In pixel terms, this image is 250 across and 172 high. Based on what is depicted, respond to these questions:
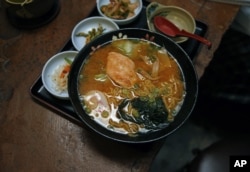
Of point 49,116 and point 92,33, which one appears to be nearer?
point 49,116

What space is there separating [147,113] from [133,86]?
13cm

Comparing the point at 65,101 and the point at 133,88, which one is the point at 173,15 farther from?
the point at 65,101

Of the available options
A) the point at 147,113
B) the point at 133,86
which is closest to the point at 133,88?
the point at 133,86

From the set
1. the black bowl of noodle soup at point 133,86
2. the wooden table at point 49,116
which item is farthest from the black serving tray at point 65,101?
the black bowl of noodle soup at point 133,86

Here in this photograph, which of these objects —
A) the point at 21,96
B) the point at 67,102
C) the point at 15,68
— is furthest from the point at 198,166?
the point at 15,68

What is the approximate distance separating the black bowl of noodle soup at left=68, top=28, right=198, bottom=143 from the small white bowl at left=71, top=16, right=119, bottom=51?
238 millimetres

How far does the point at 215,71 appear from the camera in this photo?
84.9 inches

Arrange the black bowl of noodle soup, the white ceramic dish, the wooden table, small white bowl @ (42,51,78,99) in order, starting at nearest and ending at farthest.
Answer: the black bowl of noodle soup → the wooden table → small white bowl @ (42,51,78,99) → the white ceramic dish

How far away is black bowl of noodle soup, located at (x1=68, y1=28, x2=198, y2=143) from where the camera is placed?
47.1 inches

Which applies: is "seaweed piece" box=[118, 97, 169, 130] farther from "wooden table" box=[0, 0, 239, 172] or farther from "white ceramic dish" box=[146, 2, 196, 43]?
"white ceramic dish" box=[146, 2, 196, 43]

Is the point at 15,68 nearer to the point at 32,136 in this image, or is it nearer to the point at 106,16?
the point at 32,136

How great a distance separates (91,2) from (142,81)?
0.60 meters

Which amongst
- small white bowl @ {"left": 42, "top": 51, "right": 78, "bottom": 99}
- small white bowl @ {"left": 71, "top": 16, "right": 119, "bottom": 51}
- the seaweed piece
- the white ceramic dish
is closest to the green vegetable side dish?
small white bowl @ {"left": 71, "top": 16, "right": 119, "bottom": 51}

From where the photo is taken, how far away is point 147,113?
122 cm
